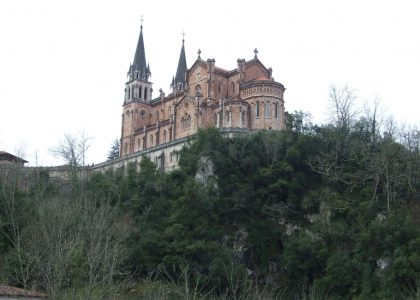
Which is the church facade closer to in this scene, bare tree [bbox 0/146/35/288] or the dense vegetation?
the dense vegetation

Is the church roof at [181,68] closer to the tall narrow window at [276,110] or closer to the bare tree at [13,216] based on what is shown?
the tall narrow window at [276,110]

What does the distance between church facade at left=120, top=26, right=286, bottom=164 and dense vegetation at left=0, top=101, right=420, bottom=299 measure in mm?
7096

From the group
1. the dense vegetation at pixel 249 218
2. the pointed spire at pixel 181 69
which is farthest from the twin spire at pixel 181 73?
the dense vegetation at pixel 249 218

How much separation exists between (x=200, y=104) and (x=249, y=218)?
785 inches

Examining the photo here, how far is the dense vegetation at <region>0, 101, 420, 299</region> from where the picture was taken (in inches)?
1403

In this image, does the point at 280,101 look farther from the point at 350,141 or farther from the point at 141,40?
the point at 141,40

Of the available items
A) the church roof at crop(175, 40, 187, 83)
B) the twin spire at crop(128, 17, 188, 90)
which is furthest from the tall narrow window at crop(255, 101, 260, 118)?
the church roof at crop(175, 40, 187, 83)

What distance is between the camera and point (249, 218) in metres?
46.8

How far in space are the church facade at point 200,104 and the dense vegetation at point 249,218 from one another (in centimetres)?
710

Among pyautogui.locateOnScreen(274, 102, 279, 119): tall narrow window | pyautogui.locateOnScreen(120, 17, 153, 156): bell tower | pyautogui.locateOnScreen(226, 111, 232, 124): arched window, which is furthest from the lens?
pyautogui.locateOnScreen(120, 17, 153, 156): bell tower

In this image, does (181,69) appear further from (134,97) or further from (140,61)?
(134,97)

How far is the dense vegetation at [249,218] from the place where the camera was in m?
35.6

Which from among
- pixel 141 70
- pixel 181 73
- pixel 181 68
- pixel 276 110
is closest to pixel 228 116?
pixel 276 110

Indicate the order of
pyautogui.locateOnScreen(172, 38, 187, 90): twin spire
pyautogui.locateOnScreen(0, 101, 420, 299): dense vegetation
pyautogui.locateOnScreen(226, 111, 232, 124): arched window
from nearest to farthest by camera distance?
pyautogui.locateOnScreen(0, 101, 420, 299): dense vegetation → pyautogui.locateOnScreen(226, 111, 232, 124): arched window → pyautogui.locateOnScreen(172, 38, 187, 90): twin spire
